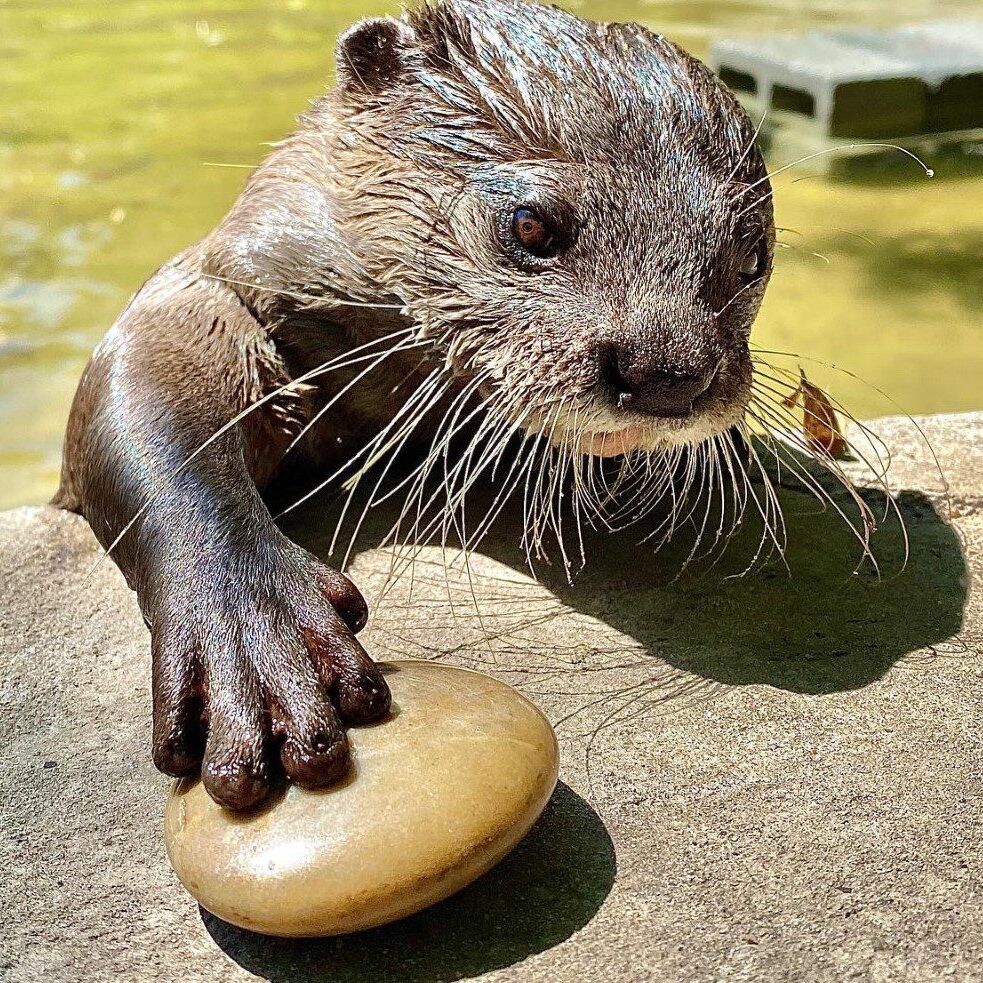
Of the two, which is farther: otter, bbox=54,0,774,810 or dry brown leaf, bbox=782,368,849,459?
dry brown leaf, bbox=782,368,849,459

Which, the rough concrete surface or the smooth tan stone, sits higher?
the smooth tan stone

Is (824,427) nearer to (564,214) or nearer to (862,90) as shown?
(564,214)

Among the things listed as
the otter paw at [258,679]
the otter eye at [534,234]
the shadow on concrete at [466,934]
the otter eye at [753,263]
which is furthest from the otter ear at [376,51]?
the shadow on concrete at [466,934]

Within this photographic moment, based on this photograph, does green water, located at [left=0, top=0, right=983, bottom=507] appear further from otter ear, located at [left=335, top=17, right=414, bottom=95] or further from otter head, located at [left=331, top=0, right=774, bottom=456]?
otter head, located at [left=331, top=0, right=774, bottom=456]

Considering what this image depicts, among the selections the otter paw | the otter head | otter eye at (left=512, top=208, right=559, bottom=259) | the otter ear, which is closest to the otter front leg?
the otter paw

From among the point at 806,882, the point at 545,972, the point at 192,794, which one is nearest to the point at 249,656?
the point at 192,794

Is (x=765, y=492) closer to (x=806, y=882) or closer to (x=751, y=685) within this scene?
(x=751, y=685)
